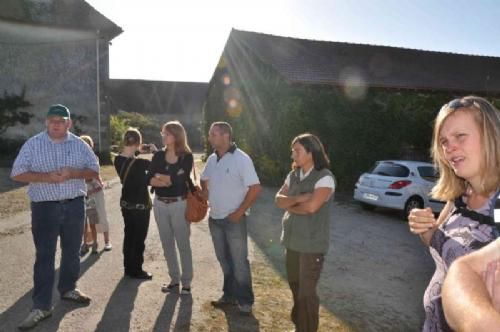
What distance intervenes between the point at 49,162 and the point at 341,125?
1366cm

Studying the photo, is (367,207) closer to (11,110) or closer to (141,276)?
(141,276)

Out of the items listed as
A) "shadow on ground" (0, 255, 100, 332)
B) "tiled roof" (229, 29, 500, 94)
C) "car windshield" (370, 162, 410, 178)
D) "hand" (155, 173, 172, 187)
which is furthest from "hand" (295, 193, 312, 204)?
"tiled roof" (229, 29, 500, 94)

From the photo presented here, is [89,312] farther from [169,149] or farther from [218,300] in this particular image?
[169,149]

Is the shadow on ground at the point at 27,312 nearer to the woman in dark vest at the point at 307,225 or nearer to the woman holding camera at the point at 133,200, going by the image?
the woman holding camera at the point at 133,200

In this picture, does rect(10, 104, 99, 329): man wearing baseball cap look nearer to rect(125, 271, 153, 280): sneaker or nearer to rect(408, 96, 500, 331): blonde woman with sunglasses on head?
rect(125, 271, 153, 280): sneaker

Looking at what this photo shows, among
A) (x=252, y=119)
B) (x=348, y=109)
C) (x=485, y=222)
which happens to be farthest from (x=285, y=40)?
(x=485, y=222)

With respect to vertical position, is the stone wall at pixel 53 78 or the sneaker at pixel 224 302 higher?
the stone wall at pixel 53 78

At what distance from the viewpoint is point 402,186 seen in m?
10.7

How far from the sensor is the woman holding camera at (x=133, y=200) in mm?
5652

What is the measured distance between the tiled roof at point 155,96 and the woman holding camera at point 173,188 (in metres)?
53.3

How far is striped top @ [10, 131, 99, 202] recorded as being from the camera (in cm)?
430

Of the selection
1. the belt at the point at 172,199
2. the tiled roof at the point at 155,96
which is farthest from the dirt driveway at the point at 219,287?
the tiled roof at the point at 155,96

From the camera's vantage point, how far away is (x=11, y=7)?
2331cm

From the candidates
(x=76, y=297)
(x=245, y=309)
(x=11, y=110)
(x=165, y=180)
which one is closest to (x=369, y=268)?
(x=245, y=309)
